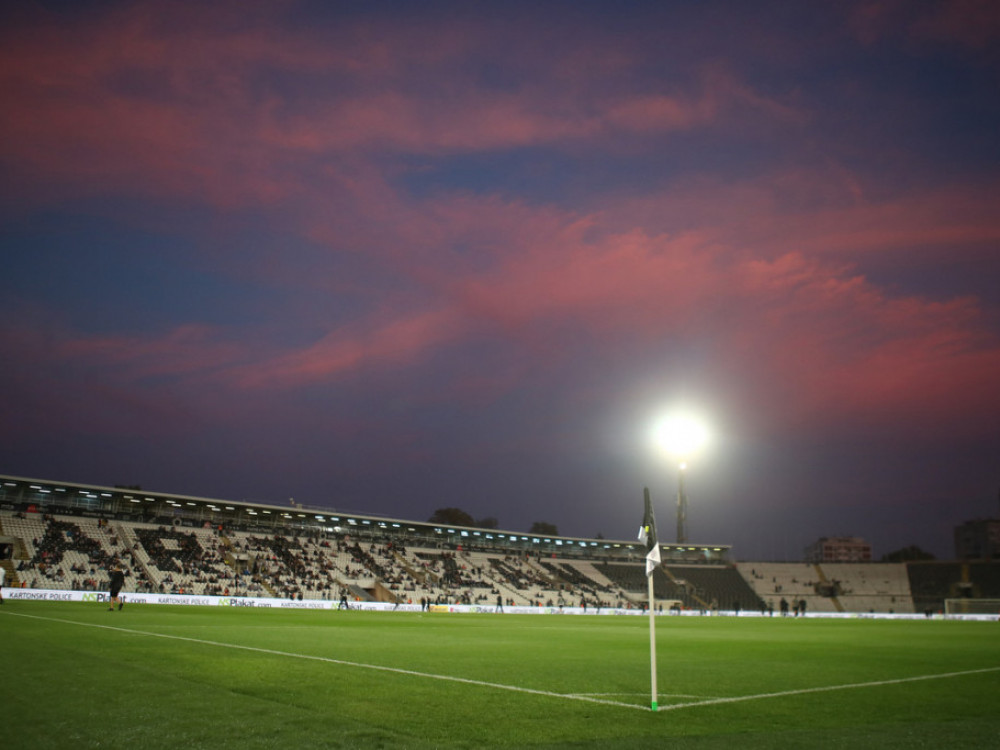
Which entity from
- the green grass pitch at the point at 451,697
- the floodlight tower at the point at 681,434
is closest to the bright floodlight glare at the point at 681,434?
the floodlight tower at the point at 681,434

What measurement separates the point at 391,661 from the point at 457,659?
1820 mm

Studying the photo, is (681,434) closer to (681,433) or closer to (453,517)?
(681,433)

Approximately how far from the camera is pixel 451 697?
10.6 metres

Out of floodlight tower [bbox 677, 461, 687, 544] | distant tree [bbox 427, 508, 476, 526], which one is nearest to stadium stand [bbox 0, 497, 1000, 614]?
floodlight tower [bbox 677, 461, 687, 544]

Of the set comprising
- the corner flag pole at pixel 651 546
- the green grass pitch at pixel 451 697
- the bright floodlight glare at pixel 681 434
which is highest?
the bright floodlight glare at pixel 681 434

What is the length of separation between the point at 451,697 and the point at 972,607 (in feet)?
303

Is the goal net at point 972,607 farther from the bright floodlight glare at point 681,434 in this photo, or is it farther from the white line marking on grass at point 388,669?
the white line marking on grass at point 388,669

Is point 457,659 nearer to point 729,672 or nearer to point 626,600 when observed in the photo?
point 729,672

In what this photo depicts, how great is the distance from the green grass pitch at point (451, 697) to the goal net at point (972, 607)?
73.8m

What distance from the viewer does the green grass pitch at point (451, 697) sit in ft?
25.5

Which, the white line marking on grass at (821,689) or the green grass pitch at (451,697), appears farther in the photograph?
the white line marking on grass at (821,689)

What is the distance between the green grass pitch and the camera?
778 cm

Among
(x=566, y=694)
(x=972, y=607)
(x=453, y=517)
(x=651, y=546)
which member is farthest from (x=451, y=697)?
(x=453, y=517)

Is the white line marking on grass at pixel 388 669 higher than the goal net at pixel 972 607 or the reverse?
the reverse
